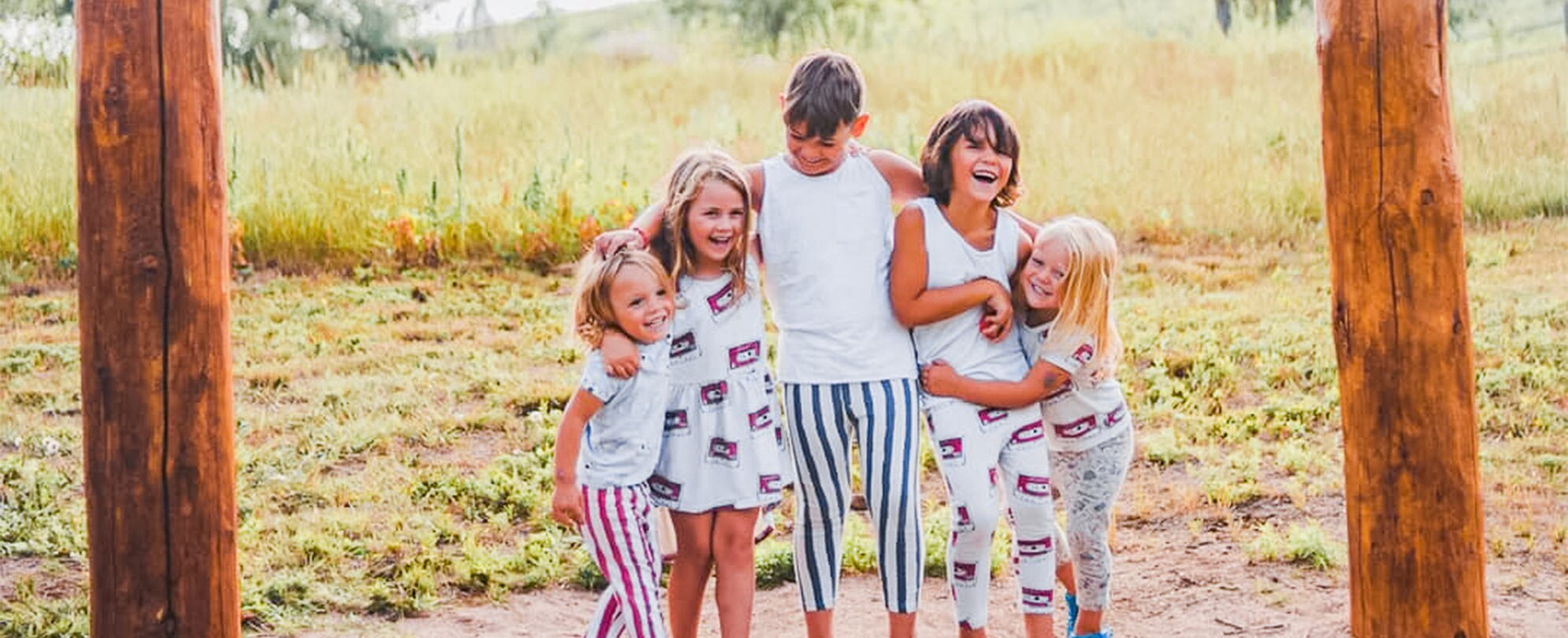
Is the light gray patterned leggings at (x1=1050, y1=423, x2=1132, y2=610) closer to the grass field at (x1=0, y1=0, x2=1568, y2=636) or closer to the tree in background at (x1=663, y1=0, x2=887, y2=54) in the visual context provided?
the grass field at (x1=0, y1=0, x2=1568, y2=636)

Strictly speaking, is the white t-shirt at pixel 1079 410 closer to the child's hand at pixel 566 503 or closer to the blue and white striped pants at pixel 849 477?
the blue and white striped pants at pixel 849 477

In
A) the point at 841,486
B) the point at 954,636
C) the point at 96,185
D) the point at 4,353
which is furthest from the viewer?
the point at 4,353

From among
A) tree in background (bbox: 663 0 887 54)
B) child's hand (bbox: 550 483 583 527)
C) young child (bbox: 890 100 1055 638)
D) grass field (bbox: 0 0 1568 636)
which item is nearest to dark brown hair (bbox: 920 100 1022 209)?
young child (bbox: 890 100 1055 638)

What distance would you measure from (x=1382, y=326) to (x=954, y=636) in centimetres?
160

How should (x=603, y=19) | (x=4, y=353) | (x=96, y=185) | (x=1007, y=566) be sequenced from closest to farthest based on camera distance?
(x=96, y=185) → (x=1007, y=566) → (x=4, y=353) → (x=603, y=19)

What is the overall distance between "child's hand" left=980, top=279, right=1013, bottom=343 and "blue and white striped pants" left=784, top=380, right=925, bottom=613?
0.22m

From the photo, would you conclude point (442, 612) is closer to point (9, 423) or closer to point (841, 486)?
point (841, 486)

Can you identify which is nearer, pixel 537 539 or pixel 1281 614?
pixel 1281 614

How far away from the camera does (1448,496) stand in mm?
4012

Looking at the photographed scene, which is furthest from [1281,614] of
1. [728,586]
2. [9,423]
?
[9,423]

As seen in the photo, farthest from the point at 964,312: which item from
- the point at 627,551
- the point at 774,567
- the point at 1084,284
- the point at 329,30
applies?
the point at 329,30

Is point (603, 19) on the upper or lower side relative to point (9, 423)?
upper

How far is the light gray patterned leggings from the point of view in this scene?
14.1 feet

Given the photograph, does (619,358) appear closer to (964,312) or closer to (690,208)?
(690,208)
